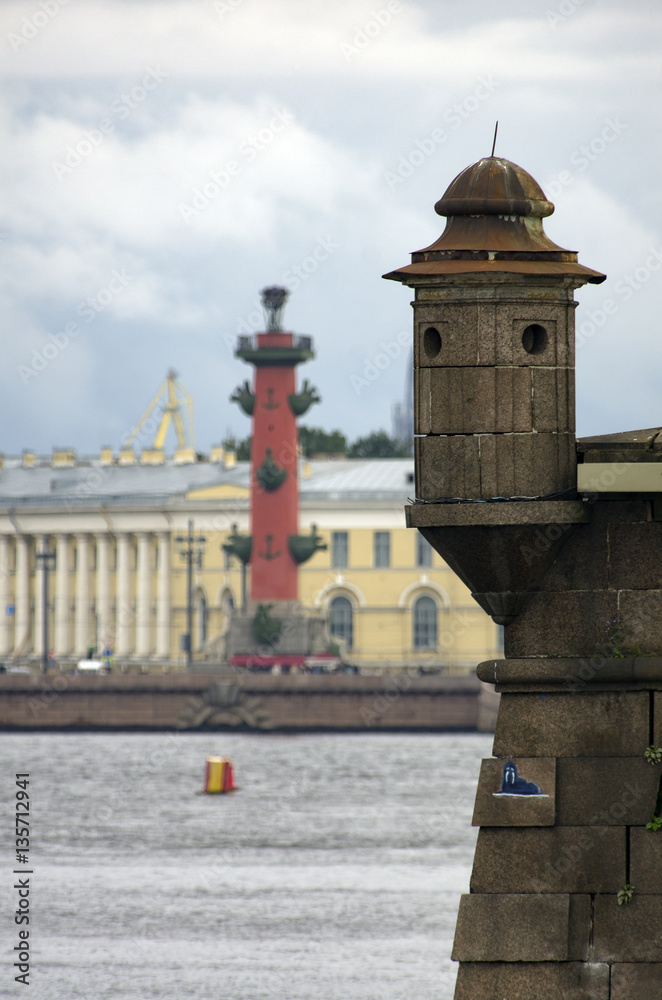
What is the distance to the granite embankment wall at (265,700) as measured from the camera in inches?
2470

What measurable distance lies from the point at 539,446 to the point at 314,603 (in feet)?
235

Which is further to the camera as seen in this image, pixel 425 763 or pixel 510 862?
pixel 425 763

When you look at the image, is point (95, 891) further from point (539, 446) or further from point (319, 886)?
point (539, 446)

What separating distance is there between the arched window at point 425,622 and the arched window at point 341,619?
2509 mm

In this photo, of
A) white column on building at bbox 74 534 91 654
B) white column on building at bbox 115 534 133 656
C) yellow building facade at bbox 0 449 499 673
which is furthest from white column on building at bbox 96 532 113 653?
white column on building at bbox 74 534 91 654

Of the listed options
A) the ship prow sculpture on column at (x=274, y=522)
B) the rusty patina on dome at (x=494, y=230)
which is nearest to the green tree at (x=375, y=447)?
the ship prow sculpture on column at (x=274, y=522)

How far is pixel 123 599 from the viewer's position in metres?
84.8

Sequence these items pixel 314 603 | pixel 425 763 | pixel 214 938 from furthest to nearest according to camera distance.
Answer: pixel 314 603 → pixel 425 763 → pixel 214 938

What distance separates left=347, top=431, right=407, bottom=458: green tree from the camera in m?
114

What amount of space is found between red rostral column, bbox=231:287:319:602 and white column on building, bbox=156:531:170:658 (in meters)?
15.4

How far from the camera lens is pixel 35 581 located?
291 feet

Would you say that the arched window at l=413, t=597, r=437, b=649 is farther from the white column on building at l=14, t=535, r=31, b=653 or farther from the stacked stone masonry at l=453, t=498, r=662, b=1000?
the stacked stone masonry at l=453, t=498, r=662, b=1000

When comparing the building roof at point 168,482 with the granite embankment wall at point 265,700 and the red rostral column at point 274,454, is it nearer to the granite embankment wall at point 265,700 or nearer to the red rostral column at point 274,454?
the red rostral column at point 274,454

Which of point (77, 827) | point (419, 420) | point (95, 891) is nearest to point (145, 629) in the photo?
point (77, 827)
